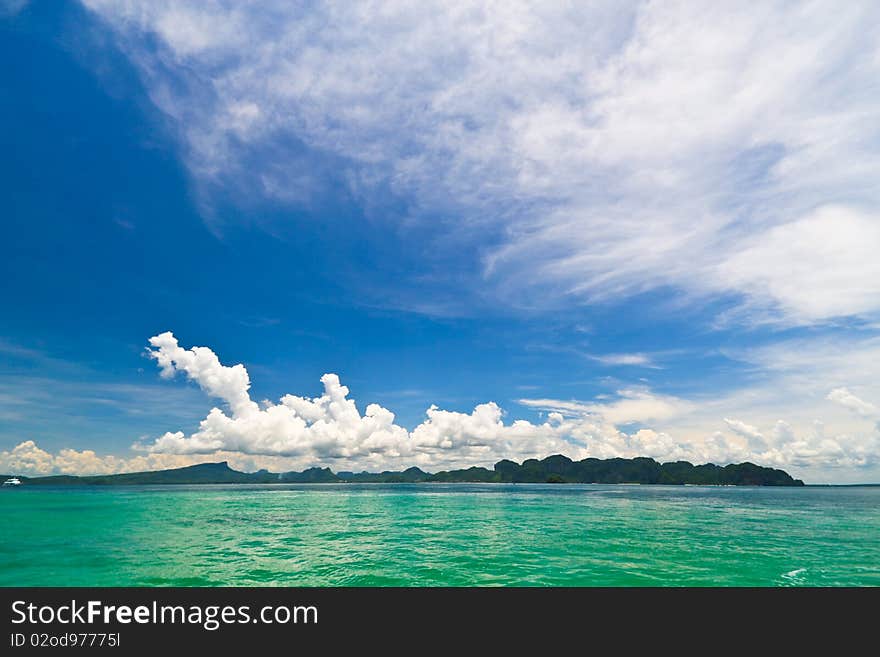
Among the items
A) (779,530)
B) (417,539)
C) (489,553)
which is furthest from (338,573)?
(779,530)

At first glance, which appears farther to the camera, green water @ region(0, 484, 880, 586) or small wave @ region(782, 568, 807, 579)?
small wave @ region(782, 568, 807, 579)

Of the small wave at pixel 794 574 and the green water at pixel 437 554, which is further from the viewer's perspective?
the small wave at pixel 794 574

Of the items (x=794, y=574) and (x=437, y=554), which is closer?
(x=794, y=574)

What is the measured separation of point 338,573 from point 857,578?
2780cm

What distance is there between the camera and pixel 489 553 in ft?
97.6
